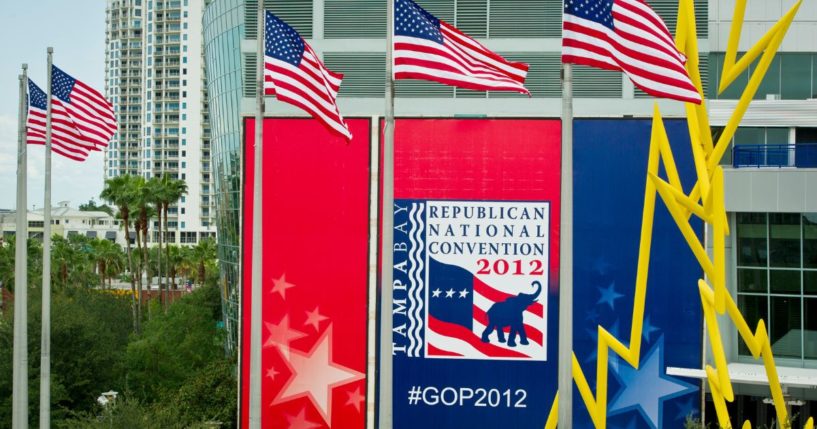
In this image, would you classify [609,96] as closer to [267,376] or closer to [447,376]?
[447,376]

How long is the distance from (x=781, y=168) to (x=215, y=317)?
4167 centimetres

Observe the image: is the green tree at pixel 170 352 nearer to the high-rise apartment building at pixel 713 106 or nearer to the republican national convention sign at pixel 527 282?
the high-rise apartment building at pixel 713 106

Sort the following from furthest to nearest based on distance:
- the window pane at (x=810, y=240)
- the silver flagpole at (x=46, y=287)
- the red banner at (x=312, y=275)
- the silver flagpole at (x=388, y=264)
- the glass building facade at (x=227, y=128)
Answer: the glass building facade at (x=227, y=128)
the window pane at (x=810, y=240)
the red banner at (x=312, y=275)
the silver flagpole at (x=46, y=287)
the silver flagpole at (x=388, y=264)

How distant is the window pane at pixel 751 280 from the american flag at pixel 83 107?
68.1 feet

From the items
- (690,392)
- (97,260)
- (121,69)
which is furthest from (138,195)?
(121,69)

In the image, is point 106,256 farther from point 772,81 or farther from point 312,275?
point 772,81

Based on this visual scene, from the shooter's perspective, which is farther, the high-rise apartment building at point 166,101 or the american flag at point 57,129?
the high-rise apartment building at point 166,101

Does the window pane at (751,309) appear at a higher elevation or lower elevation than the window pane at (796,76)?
lower

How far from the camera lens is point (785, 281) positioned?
3028 cm

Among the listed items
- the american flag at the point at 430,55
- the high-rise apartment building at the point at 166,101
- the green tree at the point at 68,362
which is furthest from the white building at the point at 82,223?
the american flag at the point at 430,55

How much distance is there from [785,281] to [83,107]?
22.5 metres

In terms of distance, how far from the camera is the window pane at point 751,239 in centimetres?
3039

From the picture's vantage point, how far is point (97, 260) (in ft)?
315

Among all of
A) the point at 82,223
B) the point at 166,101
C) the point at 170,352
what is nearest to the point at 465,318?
the point at 170,352
